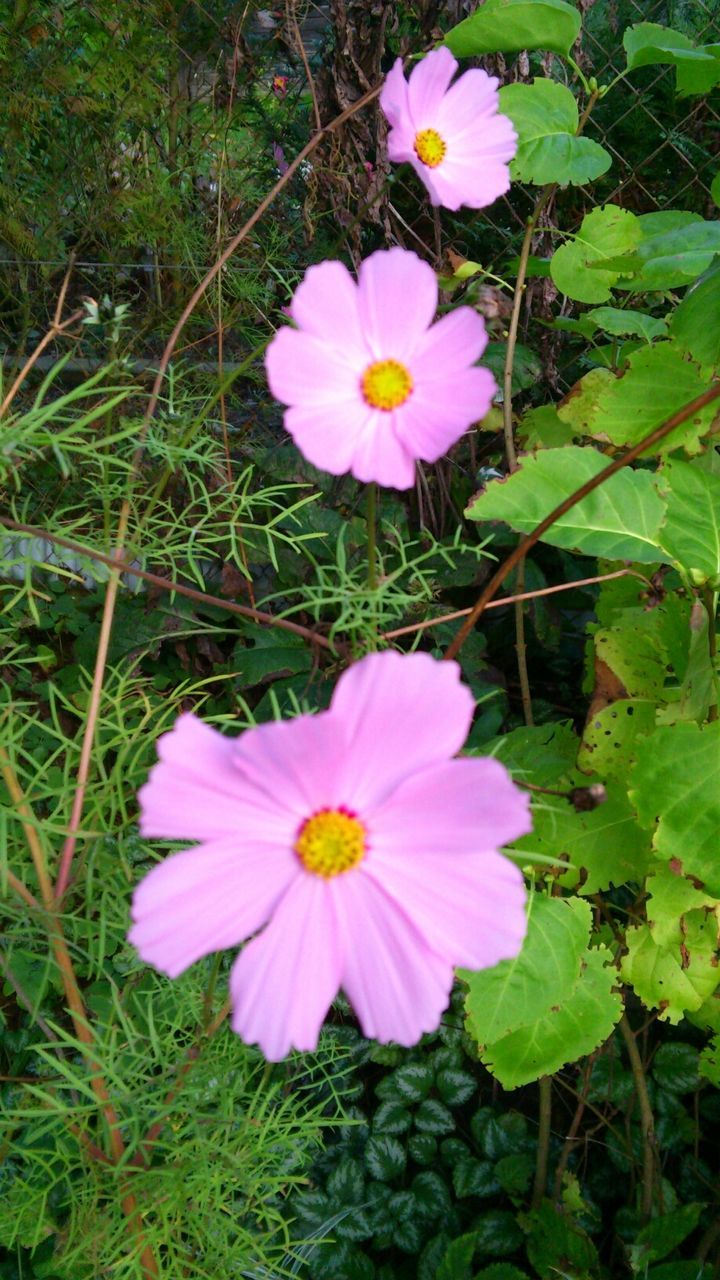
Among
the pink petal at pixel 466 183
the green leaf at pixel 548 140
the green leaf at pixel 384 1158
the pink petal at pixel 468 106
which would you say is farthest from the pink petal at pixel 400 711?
the green leaf at pixel 384 1158

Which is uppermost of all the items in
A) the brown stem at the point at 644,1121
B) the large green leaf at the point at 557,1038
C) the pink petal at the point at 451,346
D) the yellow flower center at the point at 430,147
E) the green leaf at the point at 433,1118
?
the yellow flower center at the point at 430,147

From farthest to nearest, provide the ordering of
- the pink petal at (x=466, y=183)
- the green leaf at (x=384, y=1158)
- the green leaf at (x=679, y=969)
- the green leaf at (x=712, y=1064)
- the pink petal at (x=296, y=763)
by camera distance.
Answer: the green leaf at (x=384, y=1158), the green leaf at (x=712, y=1064), the green leaf at (x=679, y=969), the pink petal at (x=466, y=183), the pink petal at (x=296, y=763)

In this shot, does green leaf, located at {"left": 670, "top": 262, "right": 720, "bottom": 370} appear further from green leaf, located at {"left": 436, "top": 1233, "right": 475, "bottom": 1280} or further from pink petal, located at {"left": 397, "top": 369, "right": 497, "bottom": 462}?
green leaf, located at {"left": 436, "top": 1233, "right": 475, "bottom": 1280}

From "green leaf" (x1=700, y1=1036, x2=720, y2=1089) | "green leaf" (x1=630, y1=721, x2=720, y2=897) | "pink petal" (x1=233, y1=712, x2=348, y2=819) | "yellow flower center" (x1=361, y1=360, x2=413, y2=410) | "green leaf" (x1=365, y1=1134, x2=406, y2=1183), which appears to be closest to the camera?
"pink petal" (x1=233, y1=712, x2=348, y2=819)

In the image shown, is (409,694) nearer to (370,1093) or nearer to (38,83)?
(370,1093)

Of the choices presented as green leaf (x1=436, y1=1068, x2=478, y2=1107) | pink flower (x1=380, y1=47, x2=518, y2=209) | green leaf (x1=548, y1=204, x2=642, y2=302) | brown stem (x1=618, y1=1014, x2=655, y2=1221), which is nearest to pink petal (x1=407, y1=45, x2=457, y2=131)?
pink flower (x1=380, y1=47, x2=518, y2=209)

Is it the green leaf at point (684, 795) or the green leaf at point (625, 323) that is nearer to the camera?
the green leaf at point (684, 795)

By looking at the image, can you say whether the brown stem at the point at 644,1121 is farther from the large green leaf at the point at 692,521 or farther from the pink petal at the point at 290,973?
the pink petal at the point at 290,973
